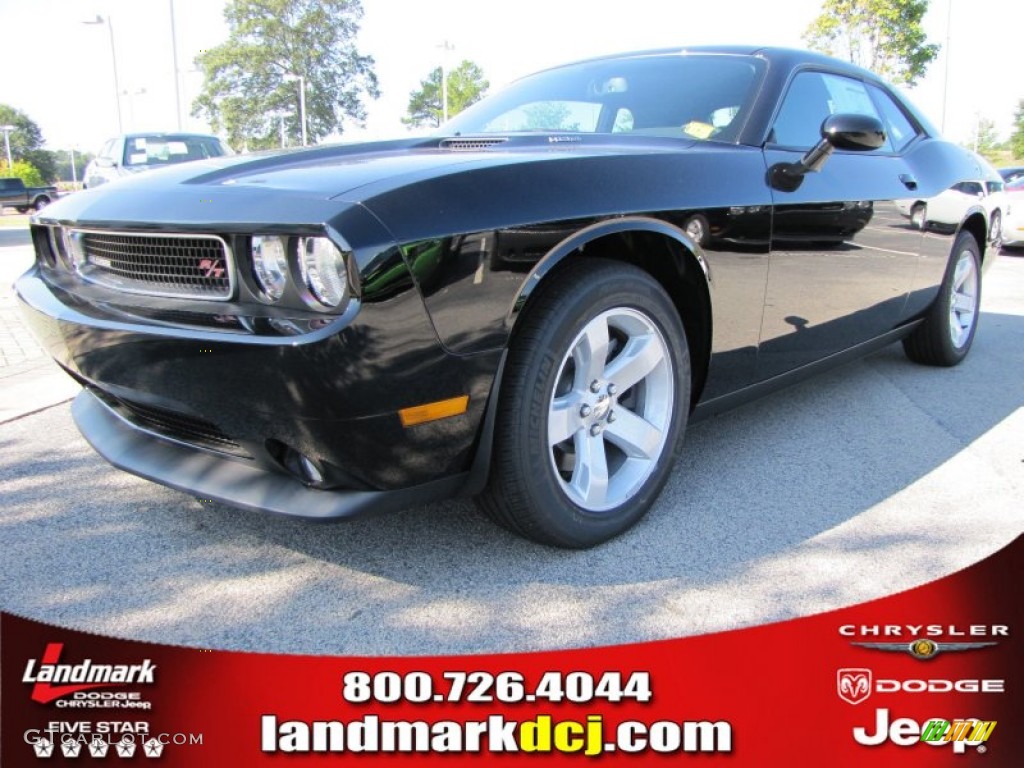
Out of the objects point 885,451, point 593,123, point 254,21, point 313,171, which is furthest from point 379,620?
point 254,21

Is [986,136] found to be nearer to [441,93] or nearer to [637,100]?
[441,93]

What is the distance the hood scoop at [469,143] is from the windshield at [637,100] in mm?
374

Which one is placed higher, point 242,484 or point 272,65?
point 272,65

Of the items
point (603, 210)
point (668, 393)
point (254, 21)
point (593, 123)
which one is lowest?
point (668, 393)

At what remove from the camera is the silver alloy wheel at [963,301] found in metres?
4.35

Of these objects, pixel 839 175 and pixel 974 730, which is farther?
pixel 839 175

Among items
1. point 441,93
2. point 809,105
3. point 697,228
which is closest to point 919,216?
point 809,105

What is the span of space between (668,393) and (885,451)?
122 centimetres

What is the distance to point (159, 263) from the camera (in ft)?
6.60

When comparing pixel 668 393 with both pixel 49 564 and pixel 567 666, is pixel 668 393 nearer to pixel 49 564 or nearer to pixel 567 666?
pixel 567 666

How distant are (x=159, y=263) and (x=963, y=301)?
414 centimetres

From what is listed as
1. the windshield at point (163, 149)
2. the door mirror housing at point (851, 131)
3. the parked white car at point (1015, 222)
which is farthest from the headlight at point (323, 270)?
the windshield at point (163, 149)

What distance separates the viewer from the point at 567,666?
1742 millimetres

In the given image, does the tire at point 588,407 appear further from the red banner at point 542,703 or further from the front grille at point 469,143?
the front grille at point 469,143
